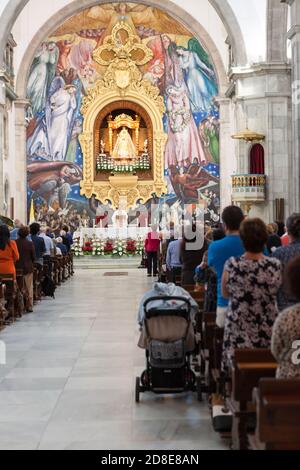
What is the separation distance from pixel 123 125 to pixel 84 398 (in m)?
30.8

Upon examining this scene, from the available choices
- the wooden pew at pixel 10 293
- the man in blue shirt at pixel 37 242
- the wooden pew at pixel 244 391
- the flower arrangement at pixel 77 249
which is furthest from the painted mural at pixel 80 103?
the wooden pew at pixel 244 391

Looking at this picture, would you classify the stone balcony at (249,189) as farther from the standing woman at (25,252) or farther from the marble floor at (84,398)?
Answer: the marble floor at (84,398)

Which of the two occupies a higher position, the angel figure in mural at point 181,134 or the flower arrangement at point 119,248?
the angel figure in mural at point 181,134

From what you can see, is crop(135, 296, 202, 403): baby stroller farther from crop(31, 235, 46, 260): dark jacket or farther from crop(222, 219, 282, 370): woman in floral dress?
crop(31, 235, 46, 260): dark jacket

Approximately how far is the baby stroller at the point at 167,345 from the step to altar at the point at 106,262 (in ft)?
73.6

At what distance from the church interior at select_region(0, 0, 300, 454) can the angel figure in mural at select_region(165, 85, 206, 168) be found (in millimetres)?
70

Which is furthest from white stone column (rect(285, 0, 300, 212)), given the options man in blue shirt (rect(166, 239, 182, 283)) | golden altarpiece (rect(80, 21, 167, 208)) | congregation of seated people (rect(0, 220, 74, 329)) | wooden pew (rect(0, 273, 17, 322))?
golden altarpiece (rect(80, 21, 167, 208))

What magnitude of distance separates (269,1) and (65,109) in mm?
13068

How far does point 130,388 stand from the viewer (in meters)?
8.41

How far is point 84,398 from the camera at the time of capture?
25.8ft

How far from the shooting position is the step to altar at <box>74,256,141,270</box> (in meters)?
30.9

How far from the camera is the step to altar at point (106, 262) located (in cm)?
3094

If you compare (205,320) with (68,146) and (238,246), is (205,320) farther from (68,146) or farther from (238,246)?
(68,146)
